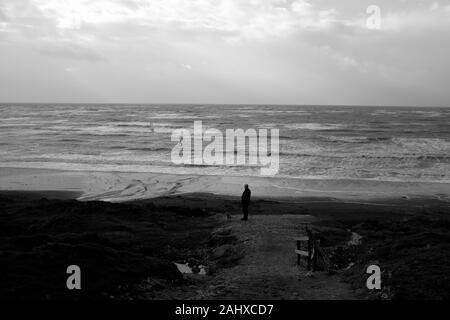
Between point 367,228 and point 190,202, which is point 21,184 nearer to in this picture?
point 190,202

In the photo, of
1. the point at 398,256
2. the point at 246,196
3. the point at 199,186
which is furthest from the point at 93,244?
the point at 199,186

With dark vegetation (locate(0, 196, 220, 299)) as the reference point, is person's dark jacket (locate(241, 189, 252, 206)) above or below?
above

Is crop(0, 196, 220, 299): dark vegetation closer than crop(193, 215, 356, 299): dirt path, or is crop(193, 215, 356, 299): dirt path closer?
crop(0, 196, 220, 299): dark vegetation

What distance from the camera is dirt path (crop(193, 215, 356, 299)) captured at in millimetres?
11992

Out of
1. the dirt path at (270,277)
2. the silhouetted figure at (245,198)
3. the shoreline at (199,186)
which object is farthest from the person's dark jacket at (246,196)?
the shoreline at (199,186)

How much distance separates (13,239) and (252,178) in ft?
74.9

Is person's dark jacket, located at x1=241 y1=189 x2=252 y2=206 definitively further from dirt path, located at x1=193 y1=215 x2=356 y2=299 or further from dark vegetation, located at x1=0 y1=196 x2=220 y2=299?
dark vegetation, located at x1=0 y1=196 x2=220 y2=299

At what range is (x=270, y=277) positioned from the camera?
44.3 ft

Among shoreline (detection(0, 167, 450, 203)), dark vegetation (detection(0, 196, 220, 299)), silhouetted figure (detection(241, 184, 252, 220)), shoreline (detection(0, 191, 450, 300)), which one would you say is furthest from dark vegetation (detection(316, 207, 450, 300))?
shoreline (detection(0, 167, 450, 203))

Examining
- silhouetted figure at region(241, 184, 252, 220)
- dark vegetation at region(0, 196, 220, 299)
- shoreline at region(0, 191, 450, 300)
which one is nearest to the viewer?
dark vegetation at region(0, 196, 220, 299)

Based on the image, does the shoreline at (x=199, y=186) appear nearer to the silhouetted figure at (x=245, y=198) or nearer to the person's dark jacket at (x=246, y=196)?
the silhouetted figure at (x=245, y=198)

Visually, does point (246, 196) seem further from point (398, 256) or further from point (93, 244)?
point (93, 244)

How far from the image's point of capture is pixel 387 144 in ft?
194
